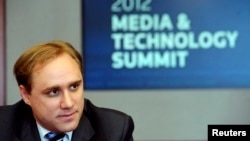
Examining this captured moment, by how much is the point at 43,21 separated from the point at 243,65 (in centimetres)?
137

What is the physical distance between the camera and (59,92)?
121 centimetres

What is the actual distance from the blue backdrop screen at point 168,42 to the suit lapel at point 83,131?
1.39 metres

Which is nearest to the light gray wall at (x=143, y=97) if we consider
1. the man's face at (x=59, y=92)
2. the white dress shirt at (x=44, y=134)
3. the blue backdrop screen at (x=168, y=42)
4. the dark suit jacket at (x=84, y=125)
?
the blue backdrop screen at (x=168, y=42)

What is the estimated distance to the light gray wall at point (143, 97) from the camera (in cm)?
279

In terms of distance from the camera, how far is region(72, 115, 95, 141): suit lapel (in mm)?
1358

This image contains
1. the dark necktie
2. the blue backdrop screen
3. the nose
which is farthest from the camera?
the blue backdrop screen

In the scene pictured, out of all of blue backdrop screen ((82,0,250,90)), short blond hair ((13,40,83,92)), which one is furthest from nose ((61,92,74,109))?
blue backdrop screen ((82,0,250,90))

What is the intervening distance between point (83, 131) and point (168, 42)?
1.48m

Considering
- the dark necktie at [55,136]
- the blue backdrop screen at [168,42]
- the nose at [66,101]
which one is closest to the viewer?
the nose at [66,101]

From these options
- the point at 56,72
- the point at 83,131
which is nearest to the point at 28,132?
the point at 83,131

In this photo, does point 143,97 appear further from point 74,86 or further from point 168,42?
point 74,86

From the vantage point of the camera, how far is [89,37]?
2789mm

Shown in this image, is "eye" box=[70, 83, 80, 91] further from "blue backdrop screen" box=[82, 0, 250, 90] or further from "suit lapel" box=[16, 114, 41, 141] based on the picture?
"blue backdrop screen" box=[82, 0, 250, 90]

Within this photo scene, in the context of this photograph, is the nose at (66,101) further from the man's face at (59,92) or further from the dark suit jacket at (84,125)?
the dark suit jacket at (84,125)
